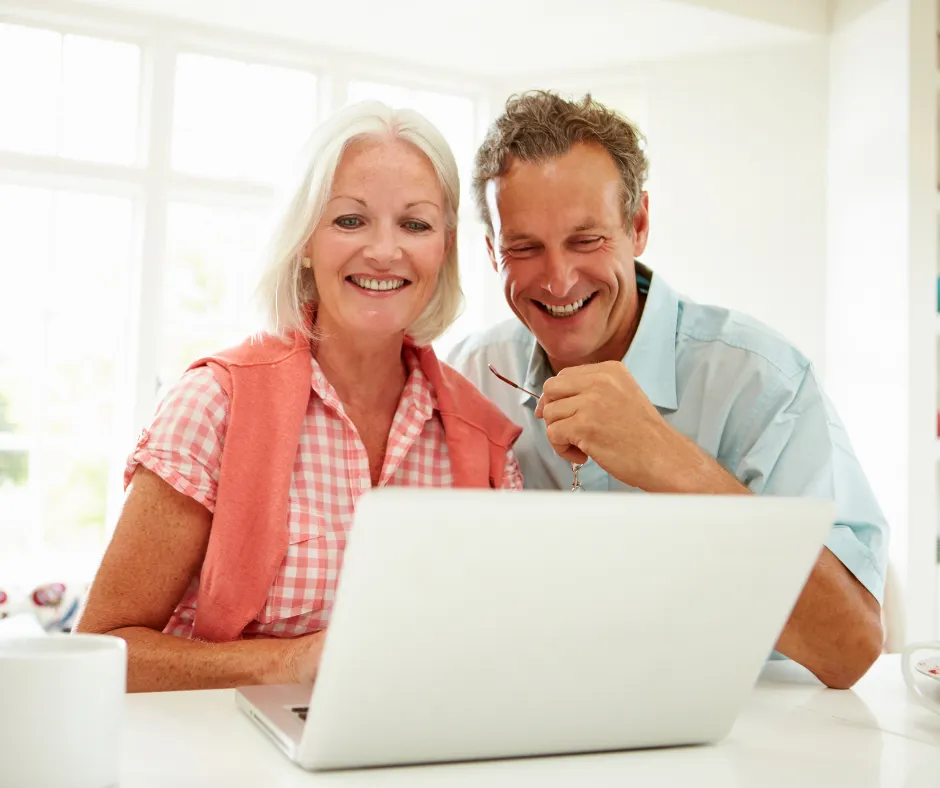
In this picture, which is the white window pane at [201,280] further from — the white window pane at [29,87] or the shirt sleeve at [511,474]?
the shirt sleeve at [511,474]

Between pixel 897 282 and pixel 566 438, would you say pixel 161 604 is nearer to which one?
pixel 566 438

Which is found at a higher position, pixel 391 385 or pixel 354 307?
pixel 354 307

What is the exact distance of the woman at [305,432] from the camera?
1341 millimetres

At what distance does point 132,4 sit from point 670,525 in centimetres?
382

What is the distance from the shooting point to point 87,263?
4090 mm

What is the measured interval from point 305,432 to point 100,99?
3.09 metres

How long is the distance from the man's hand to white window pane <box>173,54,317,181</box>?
3.00 meters

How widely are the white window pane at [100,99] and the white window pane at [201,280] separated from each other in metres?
0.34

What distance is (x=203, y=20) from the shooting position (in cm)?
407

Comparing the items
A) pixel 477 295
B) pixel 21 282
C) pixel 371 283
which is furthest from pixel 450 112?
pixel 371 283

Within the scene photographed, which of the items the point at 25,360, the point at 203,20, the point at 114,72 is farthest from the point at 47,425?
the point at 203,20

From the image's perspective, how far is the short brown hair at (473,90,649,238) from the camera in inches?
71.9

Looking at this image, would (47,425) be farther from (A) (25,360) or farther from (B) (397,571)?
(B) (397,571)

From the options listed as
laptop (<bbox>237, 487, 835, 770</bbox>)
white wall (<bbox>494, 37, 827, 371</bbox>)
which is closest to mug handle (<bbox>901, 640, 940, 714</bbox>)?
laptop (<bbox>237, 487, 835, 770</bbox>)
